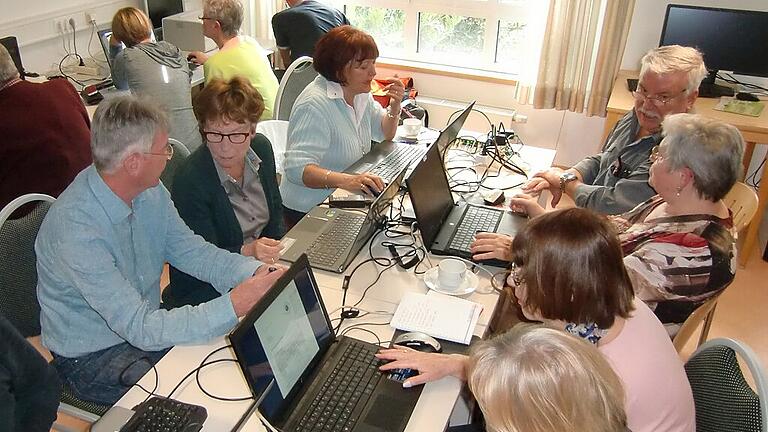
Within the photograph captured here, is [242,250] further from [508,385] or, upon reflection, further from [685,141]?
[685,141]

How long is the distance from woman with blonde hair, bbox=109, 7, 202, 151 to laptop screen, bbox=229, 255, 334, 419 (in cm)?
216

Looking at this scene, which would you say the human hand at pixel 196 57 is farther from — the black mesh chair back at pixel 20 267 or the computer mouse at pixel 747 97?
the computer mouse at pixel 747 97

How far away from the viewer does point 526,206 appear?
7.51ft

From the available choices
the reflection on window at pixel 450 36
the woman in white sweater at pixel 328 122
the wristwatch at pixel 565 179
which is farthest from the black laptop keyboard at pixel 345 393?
the reflection on window at pixel 450 36

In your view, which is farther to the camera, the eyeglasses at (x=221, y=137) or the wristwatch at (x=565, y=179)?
the wristwatch at (x=565, y=179)

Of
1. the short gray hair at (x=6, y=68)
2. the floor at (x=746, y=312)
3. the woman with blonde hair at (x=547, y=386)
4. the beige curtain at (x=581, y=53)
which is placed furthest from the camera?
the beige curtain at (x=581, y=53)

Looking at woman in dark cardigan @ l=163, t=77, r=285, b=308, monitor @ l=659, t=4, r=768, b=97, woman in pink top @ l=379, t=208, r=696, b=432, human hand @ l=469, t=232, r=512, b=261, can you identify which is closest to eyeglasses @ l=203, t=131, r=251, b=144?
woman in dark cardigan @ l=163, t=77, r=285, b=308

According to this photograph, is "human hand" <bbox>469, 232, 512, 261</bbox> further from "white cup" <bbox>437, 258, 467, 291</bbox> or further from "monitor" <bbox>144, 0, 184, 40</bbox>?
"monitor" <bbox>144, 0, 184, 40</bbox>

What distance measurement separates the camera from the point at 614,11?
3.80 m

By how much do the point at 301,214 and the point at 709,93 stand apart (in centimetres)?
253

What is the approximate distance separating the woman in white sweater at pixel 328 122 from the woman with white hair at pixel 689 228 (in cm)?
104

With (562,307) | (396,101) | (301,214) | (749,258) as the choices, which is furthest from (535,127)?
(562,307)

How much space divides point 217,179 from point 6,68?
1.12m

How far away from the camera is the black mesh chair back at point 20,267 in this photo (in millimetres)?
1731
